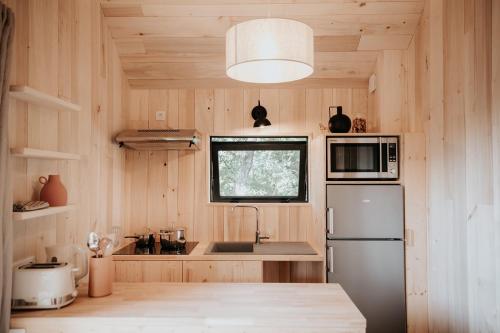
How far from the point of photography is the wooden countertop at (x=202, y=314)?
1.68 m

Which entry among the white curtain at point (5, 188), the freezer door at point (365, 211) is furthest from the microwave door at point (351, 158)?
the white curtain at point (5, 188)

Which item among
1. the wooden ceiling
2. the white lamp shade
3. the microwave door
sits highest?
the wooden ceiling

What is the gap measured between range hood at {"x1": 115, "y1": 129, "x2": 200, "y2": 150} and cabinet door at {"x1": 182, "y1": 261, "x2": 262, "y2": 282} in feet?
3.34

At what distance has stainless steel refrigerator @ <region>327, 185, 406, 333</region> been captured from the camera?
307cm

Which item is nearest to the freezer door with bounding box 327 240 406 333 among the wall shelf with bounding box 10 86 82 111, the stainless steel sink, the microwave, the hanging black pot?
the microwave

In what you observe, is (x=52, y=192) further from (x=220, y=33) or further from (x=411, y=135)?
(x=411, y=135)

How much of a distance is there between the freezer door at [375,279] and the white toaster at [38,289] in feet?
6.61

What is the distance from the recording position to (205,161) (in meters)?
3.74

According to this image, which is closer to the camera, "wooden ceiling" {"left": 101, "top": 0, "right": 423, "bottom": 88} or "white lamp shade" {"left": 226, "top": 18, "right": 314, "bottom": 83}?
"white lamp shade" {"left": 226, "top": 18, "right": 314, "bottom": 83}

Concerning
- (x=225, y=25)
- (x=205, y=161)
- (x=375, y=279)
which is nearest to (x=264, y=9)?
(x=225, y=25)

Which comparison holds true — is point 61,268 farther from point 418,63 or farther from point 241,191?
point 418,63

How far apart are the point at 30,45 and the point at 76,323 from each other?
1.54 meters

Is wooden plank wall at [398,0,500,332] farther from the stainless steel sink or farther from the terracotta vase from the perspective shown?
the terracotta vase

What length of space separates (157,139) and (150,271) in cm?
108
